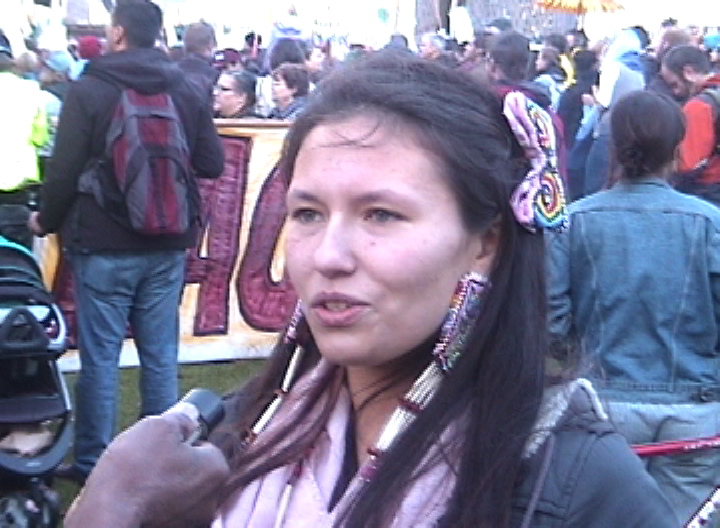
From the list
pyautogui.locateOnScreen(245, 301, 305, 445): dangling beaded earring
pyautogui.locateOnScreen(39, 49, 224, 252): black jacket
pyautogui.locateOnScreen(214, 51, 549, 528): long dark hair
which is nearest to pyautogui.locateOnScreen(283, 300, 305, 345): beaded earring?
pyautogui.locateOnScreen(245, 301, 305, 445): dangling beaded earring

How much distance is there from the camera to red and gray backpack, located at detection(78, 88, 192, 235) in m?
5.19

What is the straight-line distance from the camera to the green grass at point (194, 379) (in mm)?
6953

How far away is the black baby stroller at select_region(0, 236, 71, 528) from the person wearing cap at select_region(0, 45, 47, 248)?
1489 mm

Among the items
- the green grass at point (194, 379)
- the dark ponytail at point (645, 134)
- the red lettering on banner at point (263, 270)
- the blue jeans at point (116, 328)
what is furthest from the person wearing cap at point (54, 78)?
the dark ponytail at point (645, 134)

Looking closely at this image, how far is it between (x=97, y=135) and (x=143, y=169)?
243mm

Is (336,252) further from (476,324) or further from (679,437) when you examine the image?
(679,437)

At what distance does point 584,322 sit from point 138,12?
2.37 metres

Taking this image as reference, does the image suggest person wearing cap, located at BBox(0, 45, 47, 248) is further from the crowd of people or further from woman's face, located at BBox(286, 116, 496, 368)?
woman's face, located at BBox(286, 116, 496, 368)

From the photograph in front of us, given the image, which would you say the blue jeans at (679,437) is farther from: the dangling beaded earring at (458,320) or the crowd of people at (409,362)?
the dangling beaded earring at (458,320)

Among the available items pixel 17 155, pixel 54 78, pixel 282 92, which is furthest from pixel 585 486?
pixel 54 78

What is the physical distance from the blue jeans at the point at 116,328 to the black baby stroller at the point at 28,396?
440mm

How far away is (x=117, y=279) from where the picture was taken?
5.47m

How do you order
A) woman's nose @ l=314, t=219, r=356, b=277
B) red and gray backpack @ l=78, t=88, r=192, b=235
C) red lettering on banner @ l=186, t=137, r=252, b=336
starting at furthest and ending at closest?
red lettering on banner @ l=186, t=137, r=252, b=336 < red and gray backpack @ l=78, t=88, r=192, b=235 < woman's nose @ l=314, t=219, r=356, b=277

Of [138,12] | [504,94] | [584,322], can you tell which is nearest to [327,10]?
[138,12]
